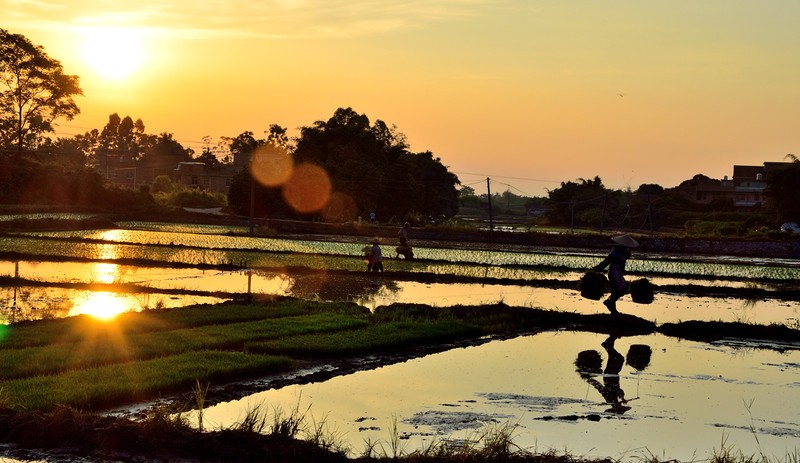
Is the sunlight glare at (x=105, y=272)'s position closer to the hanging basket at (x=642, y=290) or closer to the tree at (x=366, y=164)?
the hanging basket at (x=642, y=290)

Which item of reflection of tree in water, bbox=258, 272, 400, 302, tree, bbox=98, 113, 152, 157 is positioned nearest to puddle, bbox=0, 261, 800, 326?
reflection of tree in water, bbox=258, 272, 400, 302

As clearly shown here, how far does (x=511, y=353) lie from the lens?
1492 centimetres

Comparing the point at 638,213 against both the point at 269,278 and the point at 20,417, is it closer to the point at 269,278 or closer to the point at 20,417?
the point at 269,278

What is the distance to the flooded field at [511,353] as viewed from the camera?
32.7 feet

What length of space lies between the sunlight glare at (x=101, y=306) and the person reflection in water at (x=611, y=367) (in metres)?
8.24

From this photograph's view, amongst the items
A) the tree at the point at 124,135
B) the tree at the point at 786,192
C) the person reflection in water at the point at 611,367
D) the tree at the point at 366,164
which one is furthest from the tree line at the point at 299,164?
the tree at the point at 124,135

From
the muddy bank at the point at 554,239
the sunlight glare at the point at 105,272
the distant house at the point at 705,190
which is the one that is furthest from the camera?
the distant house at the point at 705,190

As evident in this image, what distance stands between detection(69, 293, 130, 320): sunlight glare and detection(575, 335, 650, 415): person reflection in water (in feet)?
27.0

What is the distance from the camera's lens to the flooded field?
32.7 ft

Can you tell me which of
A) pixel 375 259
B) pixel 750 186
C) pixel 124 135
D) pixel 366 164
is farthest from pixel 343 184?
pixel 124 135

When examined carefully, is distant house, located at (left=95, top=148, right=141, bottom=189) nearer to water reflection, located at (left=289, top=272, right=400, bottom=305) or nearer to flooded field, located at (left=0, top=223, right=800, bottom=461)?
flooded field, located at (left=0, top=223, right=800, bottom=461)

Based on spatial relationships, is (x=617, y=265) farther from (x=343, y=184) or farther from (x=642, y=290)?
(x=343, y=184)

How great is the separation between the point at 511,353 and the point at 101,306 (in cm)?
874

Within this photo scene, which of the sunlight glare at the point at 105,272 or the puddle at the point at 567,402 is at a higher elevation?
the sunlight glare at the point at 105,272
